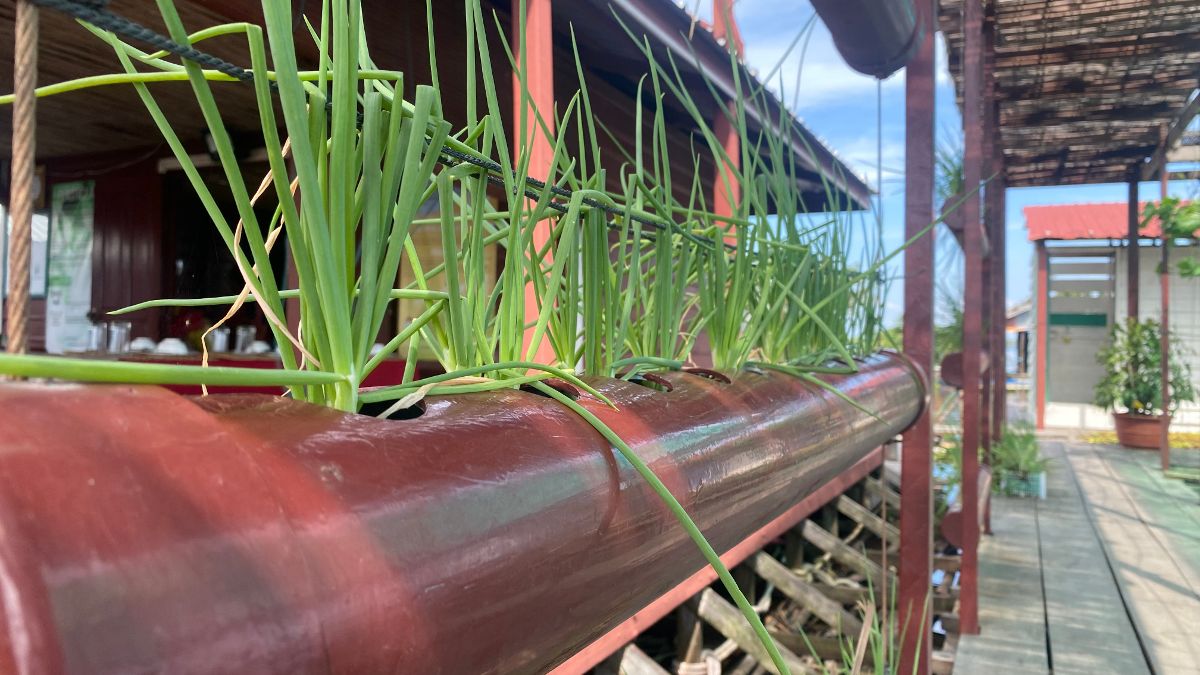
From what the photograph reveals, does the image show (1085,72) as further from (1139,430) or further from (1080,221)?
(1080,221)

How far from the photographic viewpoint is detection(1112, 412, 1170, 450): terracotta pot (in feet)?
27.5

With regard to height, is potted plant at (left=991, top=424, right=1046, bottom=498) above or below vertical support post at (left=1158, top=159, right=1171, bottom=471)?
below

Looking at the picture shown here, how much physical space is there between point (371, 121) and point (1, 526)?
34 cm

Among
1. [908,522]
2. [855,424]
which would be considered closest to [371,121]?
[855,424]

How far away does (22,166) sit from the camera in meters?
0.30

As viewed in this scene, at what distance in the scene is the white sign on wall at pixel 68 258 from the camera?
497 cm

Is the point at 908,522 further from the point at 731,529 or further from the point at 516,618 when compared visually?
the point at 516,618

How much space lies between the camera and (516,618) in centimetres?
41

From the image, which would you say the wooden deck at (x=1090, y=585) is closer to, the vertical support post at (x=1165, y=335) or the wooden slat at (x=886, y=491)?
the wooden slat at (x=886, y=491)

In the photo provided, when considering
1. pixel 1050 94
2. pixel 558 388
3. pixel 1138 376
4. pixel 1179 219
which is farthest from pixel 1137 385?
pixel 558 388

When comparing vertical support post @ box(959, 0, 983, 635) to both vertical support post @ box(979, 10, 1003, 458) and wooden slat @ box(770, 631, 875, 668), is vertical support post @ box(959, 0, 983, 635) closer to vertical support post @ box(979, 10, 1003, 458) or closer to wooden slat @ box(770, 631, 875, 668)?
wooden slat @ box(770, 631, 875, 668)

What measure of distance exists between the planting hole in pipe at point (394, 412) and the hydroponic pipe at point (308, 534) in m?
0.03

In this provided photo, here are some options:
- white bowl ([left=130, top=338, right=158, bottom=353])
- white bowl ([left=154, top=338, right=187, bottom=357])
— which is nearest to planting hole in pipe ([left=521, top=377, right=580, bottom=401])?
white bowl ([left=154, top=338, right=187, bottom=357])

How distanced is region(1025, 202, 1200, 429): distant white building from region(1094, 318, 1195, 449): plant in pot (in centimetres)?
192
